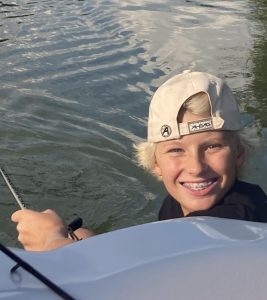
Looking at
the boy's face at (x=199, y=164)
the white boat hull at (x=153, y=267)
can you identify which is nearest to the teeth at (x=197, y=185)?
the boy's face at (x=199, y=164)

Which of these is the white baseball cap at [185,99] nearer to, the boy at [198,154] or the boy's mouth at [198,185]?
the boy at [198,154]

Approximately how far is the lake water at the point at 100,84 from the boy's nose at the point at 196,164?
27.5 inches

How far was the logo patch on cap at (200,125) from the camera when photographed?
8.05ft

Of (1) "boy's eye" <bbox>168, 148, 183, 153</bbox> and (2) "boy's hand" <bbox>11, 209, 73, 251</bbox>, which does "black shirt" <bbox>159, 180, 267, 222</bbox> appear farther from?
(2) "boy's hand" <bbox>11, 209, 73, 251</bbox>

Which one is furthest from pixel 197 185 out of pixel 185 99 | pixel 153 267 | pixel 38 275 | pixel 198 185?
pixel 38 275

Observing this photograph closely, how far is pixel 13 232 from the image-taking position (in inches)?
159

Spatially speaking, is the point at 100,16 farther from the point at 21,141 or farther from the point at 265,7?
the point at 21,141

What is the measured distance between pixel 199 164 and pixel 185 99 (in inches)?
9.9

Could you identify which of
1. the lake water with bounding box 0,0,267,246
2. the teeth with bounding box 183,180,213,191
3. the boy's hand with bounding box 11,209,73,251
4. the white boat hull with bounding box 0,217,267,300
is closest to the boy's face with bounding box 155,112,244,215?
the teeth with bounding box 183,180,213,191

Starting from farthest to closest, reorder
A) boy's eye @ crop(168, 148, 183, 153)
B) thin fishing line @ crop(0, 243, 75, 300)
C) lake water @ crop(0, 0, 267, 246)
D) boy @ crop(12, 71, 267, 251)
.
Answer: lake water @ crop(0, 0, 267, 246) < boy's eye @ crop(168, 148, 183, 153) < boy @ crop(12, 71, 267, 251) < thin fishing line @ crop(0, 243, 75, 300)

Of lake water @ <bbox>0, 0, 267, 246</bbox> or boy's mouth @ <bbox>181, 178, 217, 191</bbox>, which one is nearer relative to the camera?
boy's mouth @ <bbox>181, 178, 217, 191</bbox>

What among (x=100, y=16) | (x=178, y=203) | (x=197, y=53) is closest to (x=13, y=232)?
(x=178, y=203)

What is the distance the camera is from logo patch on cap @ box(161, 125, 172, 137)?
2508 millimetres

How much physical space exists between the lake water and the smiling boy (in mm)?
595
